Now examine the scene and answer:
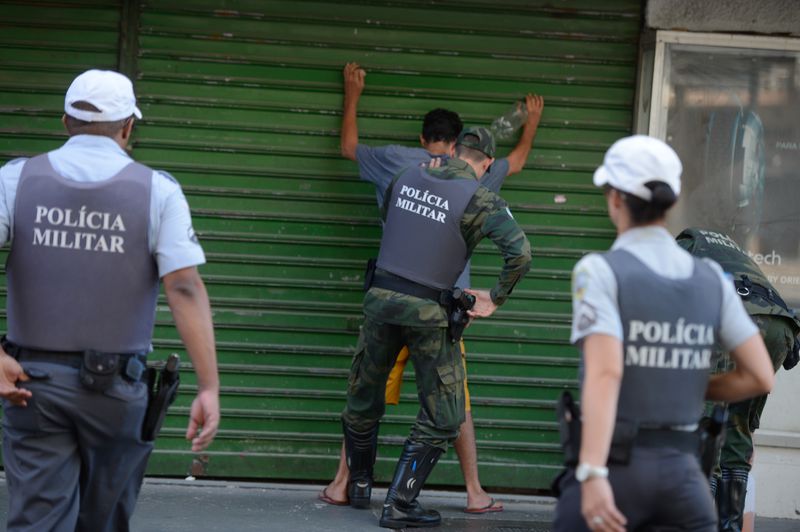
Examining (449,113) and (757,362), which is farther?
(449,113)

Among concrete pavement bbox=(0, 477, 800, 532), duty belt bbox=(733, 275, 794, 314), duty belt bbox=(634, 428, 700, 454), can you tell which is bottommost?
concrete pavement bbox=(0, 477, 800, 532)

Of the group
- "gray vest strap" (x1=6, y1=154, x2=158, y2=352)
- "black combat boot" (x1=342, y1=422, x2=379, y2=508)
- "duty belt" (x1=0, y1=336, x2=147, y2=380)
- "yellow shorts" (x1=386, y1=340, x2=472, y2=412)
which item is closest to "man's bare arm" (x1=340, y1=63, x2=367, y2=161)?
"yellow shorts" (x1=386, y1=340, x2=472, y2=412)

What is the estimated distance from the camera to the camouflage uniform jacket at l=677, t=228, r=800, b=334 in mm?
6078

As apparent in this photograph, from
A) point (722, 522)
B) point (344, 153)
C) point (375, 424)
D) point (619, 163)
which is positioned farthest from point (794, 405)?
point (619, 163)

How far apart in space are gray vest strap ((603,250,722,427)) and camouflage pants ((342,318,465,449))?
8.92ft

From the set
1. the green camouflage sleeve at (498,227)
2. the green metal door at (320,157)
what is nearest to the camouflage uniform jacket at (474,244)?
the green camouflage sleeve at (498,227)

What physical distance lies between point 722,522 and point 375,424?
1.82 meters

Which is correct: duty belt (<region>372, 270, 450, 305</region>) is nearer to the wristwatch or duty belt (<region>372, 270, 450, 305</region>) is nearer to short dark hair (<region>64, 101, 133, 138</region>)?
short dark hair (<region>64, 101, 133, 138</region>)

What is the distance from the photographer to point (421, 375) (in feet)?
21.5

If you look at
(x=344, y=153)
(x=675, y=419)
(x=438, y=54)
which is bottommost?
(x=675, y=419)

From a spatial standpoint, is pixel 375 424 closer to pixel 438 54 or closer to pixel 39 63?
pixel 438 54

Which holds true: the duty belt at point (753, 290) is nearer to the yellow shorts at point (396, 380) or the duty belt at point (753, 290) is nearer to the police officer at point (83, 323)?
the yellow shorts at point (396, 380)

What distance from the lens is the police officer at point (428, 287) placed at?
21.1ft

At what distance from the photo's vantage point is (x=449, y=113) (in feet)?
23.2
